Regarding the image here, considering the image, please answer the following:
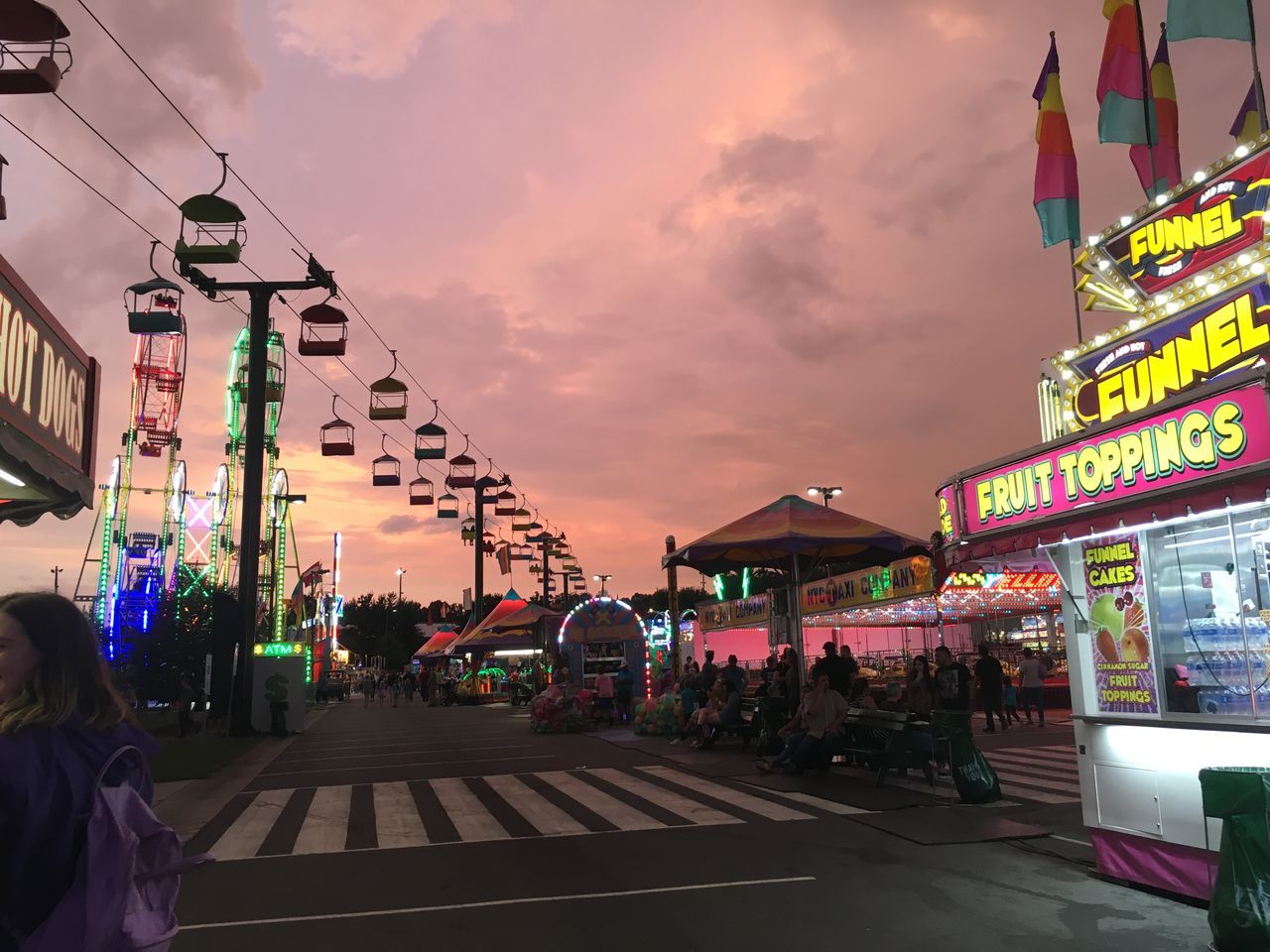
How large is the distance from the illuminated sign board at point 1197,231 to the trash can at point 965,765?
521 cm

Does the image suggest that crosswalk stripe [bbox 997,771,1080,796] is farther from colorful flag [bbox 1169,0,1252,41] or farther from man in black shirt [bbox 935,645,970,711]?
colorful flag [bbox 1169,0,1252,41]

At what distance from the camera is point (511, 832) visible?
31.9 feet

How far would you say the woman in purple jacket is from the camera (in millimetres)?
2359

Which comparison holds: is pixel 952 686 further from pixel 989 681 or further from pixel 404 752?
pixel 404 752

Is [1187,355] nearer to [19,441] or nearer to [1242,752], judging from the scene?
[1242,752]

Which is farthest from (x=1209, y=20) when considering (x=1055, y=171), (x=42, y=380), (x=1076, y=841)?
(x=42, y=380)

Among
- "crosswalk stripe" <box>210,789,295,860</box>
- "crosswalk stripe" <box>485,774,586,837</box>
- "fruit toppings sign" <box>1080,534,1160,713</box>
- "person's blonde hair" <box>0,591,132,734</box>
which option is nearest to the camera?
"person's blonde hair" <box>0,591,132,734</box>

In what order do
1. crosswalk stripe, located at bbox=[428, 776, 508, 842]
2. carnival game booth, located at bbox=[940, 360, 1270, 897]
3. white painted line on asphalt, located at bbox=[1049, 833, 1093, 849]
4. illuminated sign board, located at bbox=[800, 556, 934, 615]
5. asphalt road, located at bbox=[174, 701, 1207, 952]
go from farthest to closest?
illuminated sign board, located at bbox=[800, 556, 934, 615] < crosswalk stripe, located at bbox=[428, 776, 508, 842] < white painted line on asphalt, located at bbox=[1049, 833, 1093, 849] < carnival game booth, located at bbox=[940, 360, 1270, 897] < asphalt road, located at bbox=[174, 701, 1207, 952]

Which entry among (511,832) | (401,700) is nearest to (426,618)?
(401,700)

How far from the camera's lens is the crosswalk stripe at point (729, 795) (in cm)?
1026

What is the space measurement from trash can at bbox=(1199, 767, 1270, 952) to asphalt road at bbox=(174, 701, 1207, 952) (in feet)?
1.36

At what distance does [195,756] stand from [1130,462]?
56.9 feet

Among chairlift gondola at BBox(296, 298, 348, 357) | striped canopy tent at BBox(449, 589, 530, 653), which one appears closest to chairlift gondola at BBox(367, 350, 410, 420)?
chairlift gondola at BBox(296, 298, 348, 357)

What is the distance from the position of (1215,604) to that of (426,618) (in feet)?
437
